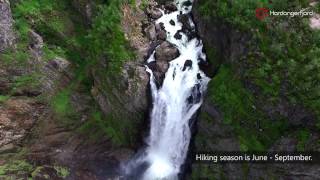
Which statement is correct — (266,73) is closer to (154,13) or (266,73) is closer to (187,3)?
(187,3)

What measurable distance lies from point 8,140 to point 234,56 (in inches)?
430

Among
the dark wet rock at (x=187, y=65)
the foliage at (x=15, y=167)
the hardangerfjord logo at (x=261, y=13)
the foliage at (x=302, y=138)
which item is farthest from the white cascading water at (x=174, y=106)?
the foliage at (x=15, y=167)

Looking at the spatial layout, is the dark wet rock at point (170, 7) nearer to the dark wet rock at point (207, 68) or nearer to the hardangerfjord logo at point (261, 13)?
the dark wet rock at point (207, 68)

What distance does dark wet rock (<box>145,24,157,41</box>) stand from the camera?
15711 mm

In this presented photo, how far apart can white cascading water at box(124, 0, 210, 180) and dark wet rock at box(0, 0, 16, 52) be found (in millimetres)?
6854

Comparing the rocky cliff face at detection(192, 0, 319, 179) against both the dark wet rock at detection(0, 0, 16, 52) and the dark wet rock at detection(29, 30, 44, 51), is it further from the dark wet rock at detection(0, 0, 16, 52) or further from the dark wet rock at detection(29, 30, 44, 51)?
the dark wet rock at detection(0, 0, 16, 52)

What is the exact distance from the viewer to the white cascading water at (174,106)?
47.5 feet

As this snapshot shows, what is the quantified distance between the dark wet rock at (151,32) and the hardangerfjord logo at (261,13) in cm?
512

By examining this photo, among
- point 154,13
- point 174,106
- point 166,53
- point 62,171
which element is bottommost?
point 62,171

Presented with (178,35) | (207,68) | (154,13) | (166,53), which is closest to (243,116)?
(207,68)

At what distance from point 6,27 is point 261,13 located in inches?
459

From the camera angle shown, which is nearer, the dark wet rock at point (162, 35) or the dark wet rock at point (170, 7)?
the dark wet rock at point (162, 35)

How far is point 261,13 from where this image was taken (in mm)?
12625

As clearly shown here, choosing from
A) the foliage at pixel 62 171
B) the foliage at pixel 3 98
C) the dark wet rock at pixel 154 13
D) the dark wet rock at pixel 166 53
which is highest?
the dark wet rock at pixel 154 13
